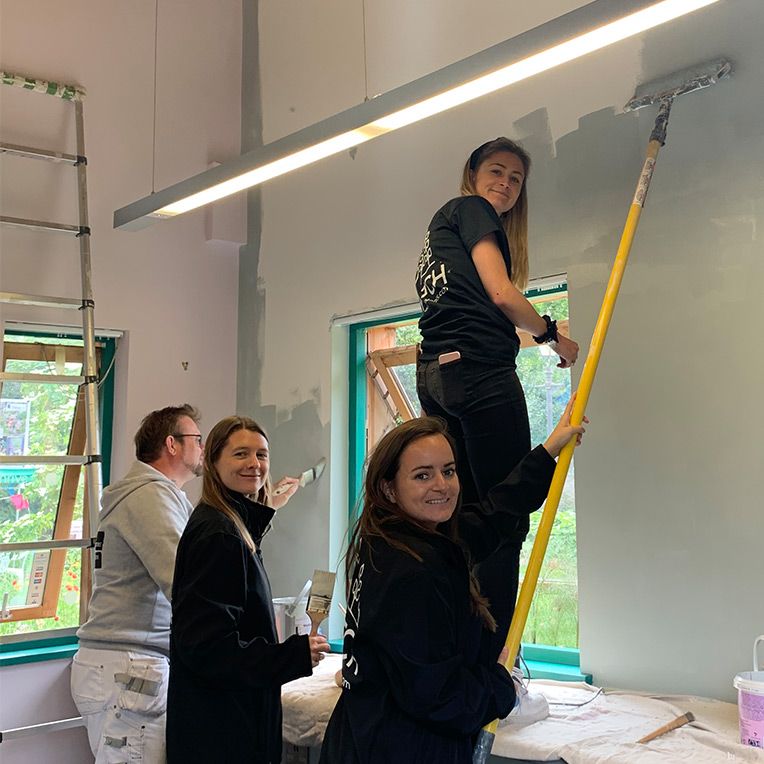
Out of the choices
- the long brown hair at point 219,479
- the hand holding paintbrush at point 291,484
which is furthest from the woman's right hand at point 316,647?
the hand holding paintbrush at point 291,484

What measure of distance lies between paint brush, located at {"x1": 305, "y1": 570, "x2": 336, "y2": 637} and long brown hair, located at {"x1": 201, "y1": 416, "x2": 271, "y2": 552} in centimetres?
18

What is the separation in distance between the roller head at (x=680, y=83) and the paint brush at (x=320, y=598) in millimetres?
1718

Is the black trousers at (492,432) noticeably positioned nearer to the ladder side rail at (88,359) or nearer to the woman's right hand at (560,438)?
the woman's right hand at (560,438)

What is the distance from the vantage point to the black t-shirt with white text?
1953 millimetres

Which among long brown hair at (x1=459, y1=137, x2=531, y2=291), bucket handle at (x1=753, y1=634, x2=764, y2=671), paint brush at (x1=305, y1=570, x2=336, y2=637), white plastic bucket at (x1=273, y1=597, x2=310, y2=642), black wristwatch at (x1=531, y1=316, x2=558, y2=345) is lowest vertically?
white plastic bucket at (x1=273, y1=597, x2=310, y2=642)

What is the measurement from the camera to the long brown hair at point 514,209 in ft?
6.98

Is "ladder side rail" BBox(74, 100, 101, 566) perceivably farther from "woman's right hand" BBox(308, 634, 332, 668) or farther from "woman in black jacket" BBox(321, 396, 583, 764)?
"woman in black jacket" BBox(321, 396, 583, 764)

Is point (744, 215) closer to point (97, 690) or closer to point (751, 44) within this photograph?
point (751, 44)

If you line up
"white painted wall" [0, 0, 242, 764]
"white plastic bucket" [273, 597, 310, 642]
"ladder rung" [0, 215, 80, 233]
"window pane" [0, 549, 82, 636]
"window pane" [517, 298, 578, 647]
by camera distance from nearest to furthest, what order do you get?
"window pane" [517, 298, 578, 647] < "white plastic bucket" [273, 597, 310, 642] < "ladder rung" [0, 215, 80, 233] < "window pane" [0, 549, 82, 636] < "white painted wall" [0, 0, 242, 764]

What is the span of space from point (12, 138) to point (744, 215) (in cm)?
301

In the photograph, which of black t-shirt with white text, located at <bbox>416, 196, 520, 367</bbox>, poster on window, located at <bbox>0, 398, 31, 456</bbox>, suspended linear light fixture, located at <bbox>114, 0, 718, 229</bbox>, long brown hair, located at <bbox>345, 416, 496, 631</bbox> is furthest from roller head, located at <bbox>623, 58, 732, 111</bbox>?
poster on window, located at <bbox>0, 398, 31, 456</bbox>

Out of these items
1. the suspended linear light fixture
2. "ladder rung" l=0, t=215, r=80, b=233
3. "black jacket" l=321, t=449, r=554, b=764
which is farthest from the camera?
"ladder rung" l=0, t=215, r=80, b=233

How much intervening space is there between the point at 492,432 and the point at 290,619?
5.49 feet

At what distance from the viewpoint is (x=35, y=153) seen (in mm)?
3666
